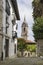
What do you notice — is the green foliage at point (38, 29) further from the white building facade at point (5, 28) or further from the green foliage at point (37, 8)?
the green foliage at point (37, 8)

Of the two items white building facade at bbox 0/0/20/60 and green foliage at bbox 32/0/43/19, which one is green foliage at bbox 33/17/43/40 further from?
green foliage at bbox 32/0/43/19

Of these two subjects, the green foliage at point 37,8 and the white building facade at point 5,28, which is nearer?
the white building facade at point 5,28

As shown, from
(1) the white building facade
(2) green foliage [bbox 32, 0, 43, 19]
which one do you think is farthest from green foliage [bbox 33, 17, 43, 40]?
(2) green foliage [bbox 32, 0, 43, 19]

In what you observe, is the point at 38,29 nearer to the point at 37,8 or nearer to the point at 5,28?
the point at 5,28

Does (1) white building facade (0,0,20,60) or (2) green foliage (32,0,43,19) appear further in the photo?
(2) green foliage (32,0,43,19)

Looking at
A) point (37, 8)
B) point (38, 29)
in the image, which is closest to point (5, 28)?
point (38, 29)

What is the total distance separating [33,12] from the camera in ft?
125

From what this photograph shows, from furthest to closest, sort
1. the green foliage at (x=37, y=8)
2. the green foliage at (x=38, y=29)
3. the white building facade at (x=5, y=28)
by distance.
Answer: the green foliage at (x=37, y=8) < the green foliage at (x=38, y=29) < the white building facade at (x=5, y=28)

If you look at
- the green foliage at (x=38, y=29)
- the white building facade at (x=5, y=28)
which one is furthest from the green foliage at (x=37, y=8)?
the green foliage at (x=38, y=29)

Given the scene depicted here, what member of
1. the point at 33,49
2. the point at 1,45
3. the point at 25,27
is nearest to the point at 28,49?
the point at 33,49

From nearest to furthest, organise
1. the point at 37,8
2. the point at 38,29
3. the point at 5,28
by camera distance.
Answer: the point at 5,28
the point at 38,29
the point at 37,8

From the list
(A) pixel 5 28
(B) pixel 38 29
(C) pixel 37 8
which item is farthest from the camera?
(C) pixel 37 8

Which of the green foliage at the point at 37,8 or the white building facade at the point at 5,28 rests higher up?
the green foliage at the point at 37,8

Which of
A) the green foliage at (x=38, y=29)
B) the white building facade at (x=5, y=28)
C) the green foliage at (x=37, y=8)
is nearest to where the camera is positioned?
the white building facade at (x=5, y=28)
